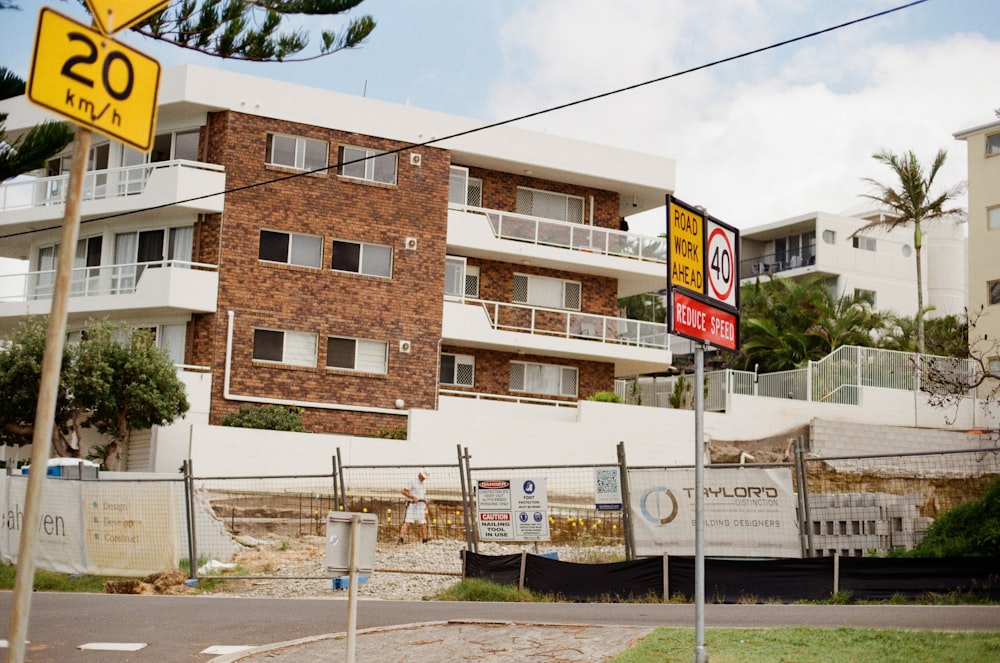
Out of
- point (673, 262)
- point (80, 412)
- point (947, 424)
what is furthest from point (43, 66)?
point (947, 424)

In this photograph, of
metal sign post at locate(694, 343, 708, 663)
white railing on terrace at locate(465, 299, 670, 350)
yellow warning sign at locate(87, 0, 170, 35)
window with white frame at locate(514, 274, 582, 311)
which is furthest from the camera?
window with white frame at locate(514, 274, 582, 311)

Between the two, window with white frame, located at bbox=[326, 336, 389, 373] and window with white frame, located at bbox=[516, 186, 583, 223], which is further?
window with white frame, located at bbox=[516, 186, 583, 223]

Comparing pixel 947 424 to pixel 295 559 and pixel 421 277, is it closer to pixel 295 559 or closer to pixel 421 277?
pixel 421 277

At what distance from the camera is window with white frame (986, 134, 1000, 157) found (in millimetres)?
46219

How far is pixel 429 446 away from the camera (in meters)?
32.9

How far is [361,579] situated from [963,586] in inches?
361

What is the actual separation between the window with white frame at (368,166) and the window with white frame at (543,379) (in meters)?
7.01

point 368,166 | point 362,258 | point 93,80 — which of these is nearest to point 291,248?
point 362,258

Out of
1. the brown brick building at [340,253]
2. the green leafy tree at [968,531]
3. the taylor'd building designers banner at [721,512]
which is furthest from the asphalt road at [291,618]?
the brown brick building at [340,253]

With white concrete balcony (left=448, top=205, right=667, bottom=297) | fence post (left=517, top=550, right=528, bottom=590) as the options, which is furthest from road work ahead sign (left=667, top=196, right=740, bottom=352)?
white concrete balcony (left=448, top=205, right=667, bottom=297)

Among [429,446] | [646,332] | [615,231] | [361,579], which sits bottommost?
[361,579]

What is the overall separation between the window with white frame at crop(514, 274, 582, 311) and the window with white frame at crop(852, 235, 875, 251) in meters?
28.7

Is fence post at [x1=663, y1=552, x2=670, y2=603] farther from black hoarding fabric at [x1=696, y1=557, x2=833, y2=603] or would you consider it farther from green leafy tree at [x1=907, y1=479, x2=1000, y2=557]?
green leafy tree at [x1=907, y1=479, x2=1000, y2=557]

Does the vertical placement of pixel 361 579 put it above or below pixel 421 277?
below
